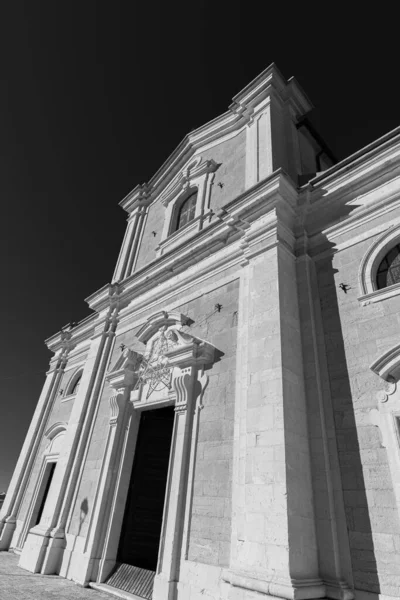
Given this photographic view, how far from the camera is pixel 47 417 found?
13945 mm

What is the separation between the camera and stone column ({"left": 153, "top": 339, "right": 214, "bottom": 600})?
569 centimetres

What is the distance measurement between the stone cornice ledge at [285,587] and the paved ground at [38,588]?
3.47 m

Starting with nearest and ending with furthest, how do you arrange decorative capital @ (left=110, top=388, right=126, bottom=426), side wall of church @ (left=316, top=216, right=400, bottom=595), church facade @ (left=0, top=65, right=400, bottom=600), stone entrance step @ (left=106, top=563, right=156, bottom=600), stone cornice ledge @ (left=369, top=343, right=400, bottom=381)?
1. side wall of church @ (left=316, top=216, right=400, bottom=595)
2. church facade @ (left=0, top=65, right=400, bottom=600)
3. stone cornice ledge @ (left=369, top=343, right=400, bottom=381)
4. stone entrance step @ (left=106, top=563, right=156, bottom=600)
5. decorative capital @ (left=110, top=388, right=126, bottom=426)

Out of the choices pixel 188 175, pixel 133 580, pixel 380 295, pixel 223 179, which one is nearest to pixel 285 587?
pixel 133 580

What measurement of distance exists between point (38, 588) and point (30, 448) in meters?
7.49

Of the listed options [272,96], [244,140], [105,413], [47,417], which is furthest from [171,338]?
[47,417]

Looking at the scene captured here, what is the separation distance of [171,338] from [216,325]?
129cm

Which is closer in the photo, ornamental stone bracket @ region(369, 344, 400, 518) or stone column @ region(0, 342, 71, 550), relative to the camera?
ornamental stone bracket @ region(369, 344, 400, 518)

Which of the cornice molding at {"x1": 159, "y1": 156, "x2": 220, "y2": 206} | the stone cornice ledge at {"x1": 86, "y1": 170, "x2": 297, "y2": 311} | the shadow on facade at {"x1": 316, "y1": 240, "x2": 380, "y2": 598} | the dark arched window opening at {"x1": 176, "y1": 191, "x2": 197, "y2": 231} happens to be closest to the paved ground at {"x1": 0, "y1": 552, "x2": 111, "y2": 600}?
the shadow on facade at {"x1": 316, "y1": 240, "x2": 380, "y2": 598}

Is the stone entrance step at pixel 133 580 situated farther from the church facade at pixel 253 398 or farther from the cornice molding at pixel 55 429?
the cornice molding at pixel 55 429

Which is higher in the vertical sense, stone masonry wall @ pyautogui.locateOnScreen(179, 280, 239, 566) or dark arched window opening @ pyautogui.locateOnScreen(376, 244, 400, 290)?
dark arched window opening @ pyautogui.locateOnScreen(376, 244, 400, 290)

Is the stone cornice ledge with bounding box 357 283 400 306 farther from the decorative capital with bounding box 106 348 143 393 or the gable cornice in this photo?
the gable cornice

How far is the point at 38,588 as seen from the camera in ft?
22.0

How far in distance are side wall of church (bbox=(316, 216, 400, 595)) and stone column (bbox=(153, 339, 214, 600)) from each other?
2545mm
